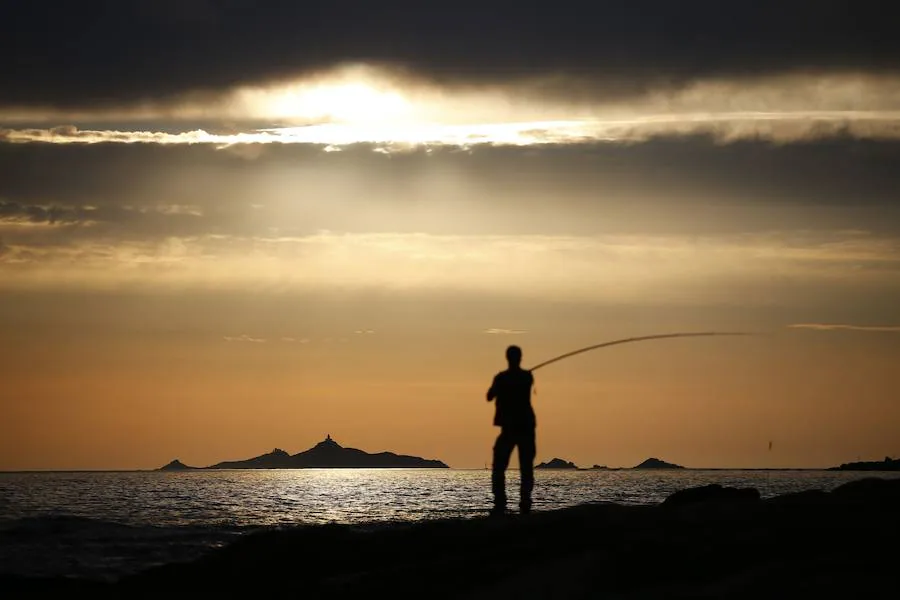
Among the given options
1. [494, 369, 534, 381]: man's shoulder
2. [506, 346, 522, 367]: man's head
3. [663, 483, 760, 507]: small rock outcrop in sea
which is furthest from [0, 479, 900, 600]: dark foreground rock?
[663, 483, 760, 507]: small rock outcrop in sea

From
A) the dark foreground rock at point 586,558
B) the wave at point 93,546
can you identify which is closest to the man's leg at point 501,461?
the dark foreground rock at point 586,558

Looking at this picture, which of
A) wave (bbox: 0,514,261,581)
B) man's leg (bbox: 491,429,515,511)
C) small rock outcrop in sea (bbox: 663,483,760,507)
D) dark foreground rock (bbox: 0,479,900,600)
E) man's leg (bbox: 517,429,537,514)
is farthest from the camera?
small rock outcrop in sea (bbox: 663,483,760,507)

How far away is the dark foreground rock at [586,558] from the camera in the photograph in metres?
10.1

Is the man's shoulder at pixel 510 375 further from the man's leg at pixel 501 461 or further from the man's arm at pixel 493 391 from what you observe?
the man's leg at pixel 501 461

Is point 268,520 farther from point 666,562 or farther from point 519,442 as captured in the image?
point 666,562

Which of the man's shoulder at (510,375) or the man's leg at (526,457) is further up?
the man's shoulder at (510,375)

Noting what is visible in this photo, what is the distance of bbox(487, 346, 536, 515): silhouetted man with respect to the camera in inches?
701

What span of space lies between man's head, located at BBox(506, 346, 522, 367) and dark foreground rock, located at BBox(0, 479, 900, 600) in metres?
2.75

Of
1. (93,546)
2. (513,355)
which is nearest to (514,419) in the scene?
(513,355)

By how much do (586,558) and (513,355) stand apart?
6840 millimetres

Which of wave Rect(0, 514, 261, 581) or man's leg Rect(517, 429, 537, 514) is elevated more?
man's leg Rect(517, 429, 537, 514)

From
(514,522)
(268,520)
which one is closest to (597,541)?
(514,522)

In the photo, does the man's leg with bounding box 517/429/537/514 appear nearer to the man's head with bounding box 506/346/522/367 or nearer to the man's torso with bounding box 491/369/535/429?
the man's torso with bounding box 491/369/535/429

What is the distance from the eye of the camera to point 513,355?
17.8m
